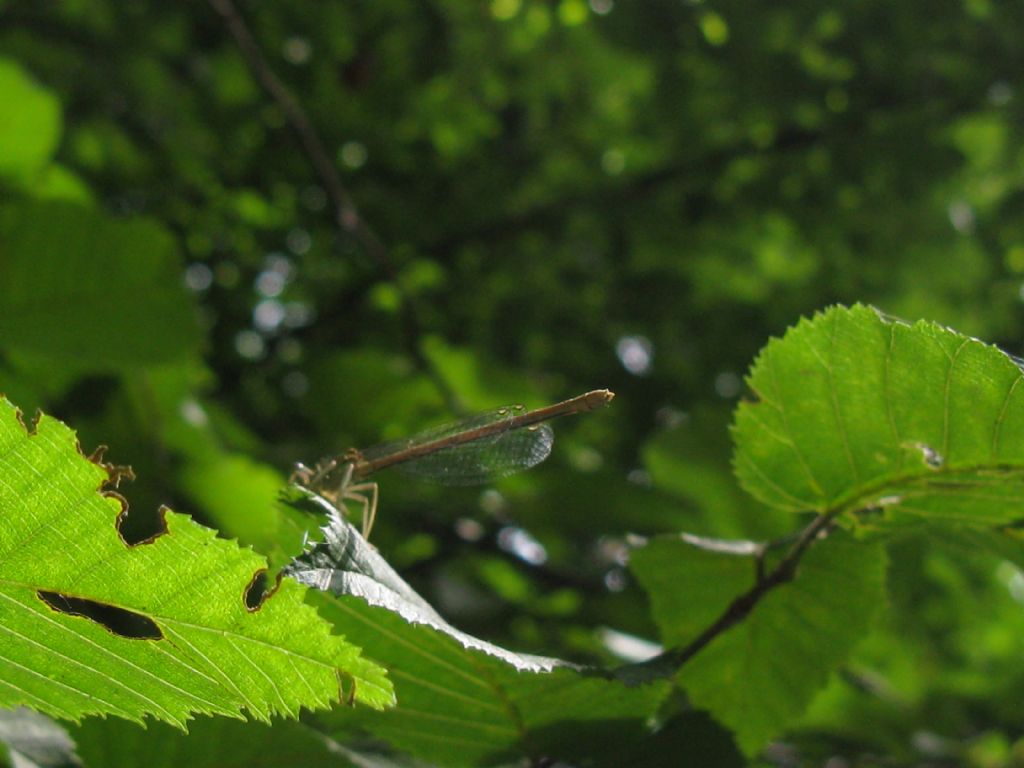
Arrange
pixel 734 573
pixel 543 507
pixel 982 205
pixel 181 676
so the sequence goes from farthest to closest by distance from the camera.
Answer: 1. pixel 982 205
2. pixel 543 507
3. pixel 734 573
4. pixel 181 676

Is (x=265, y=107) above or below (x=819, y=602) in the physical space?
above

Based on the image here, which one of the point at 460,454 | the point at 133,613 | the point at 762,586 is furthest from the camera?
the point at 460,454

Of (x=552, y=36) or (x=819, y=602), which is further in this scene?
(x=552, y=36)

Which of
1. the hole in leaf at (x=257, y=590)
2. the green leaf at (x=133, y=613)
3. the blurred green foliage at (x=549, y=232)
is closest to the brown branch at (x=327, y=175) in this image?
the blurred green foliage at (x=549, y=232)

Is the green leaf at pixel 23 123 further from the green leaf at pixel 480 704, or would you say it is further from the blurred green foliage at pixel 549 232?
the green leaf at pixel 480 704

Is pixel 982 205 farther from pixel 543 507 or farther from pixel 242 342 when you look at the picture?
pixel 242 342

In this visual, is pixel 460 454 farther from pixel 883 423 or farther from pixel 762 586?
pixel 883 423

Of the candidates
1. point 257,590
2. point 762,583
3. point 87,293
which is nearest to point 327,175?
point 87,293

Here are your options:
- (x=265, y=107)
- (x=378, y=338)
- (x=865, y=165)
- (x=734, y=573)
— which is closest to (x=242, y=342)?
(x=378, y=338)
